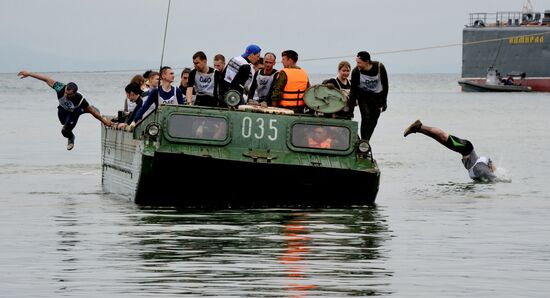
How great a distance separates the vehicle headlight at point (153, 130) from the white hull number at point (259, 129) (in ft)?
3.54

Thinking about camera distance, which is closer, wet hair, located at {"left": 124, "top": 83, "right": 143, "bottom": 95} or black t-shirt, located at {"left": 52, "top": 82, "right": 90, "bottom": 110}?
wet hair, located at {"left": 124, "top": 83, "right": 143, "bottom": 95}

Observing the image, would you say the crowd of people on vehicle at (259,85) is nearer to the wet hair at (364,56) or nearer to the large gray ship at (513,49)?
the wet hair at (364,56)

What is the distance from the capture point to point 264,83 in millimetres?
20438

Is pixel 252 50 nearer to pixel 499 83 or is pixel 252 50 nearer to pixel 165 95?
pixel 165 95

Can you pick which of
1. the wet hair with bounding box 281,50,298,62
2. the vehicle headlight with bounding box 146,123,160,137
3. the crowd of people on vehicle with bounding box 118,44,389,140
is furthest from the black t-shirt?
the vehicle headlight with bounding box 146,123,160,137

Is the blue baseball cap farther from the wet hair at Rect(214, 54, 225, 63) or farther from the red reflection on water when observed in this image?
the red reflection on water

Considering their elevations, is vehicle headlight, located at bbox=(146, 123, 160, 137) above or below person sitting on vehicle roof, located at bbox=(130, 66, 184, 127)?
below

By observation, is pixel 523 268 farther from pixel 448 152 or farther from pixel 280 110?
pixel 448 152

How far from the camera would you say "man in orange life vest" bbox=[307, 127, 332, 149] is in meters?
19.2

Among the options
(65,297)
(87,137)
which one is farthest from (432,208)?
(87,137)

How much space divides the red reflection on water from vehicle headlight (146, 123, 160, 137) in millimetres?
2019

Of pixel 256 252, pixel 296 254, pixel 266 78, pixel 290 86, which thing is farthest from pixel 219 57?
pixel 296 254

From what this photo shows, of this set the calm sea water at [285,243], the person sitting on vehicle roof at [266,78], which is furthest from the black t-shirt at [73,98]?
the person sitting on vehicle roof at [266,78]

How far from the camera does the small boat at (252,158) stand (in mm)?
18781
